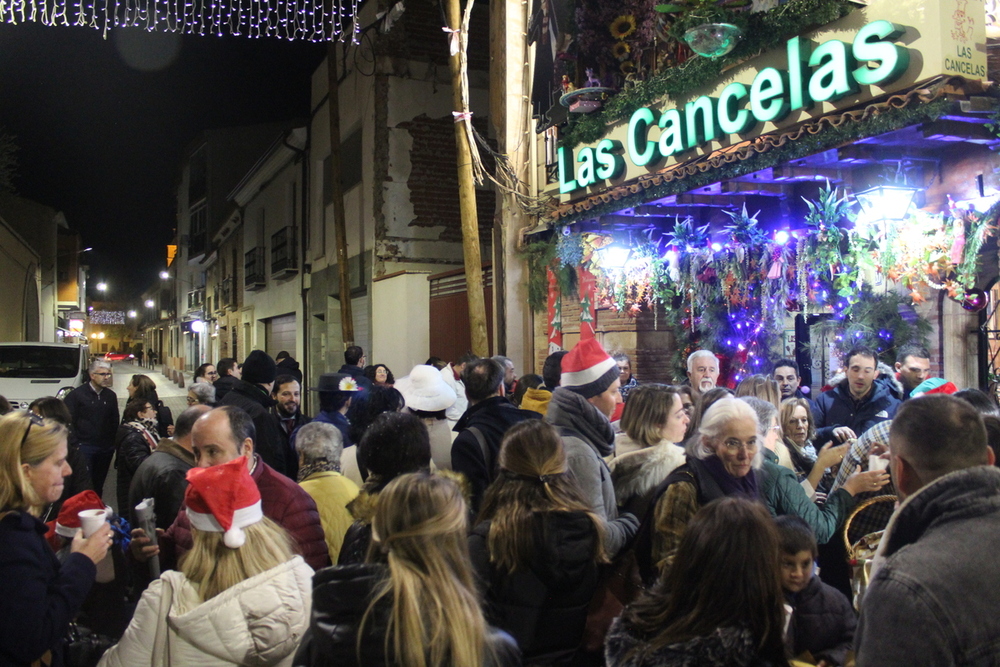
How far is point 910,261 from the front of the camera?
638 cm

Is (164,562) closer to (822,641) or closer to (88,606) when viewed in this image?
(88,606)

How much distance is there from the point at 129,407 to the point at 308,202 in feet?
51.2

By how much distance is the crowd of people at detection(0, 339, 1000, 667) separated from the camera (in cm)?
183

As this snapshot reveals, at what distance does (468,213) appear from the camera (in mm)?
9750

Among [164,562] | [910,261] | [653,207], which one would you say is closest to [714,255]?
[653,207]

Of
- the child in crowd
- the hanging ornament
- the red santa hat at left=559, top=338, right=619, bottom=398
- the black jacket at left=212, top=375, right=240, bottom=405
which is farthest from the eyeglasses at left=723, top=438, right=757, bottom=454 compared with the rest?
the black jacket at left=212, top=375, right=240, bottom=405

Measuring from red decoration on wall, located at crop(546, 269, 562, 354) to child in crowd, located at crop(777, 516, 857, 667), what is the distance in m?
7.86

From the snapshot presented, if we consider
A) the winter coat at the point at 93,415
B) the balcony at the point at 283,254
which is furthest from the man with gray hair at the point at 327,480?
the balcony at the point at 283,254

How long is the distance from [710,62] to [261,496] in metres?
6.54

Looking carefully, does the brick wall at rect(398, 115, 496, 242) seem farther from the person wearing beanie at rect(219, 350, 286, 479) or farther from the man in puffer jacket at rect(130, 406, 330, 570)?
the man in puffer jacket at rect(130, 406, 330, 570)

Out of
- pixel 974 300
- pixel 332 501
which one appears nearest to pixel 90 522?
pixel 332 501

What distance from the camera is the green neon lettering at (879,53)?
227 inches

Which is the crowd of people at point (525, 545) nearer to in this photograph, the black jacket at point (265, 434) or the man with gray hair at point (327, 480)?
the man with gray hair at point (327, 480)

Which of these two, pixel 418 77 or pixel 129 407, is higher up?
pixel 418 77
